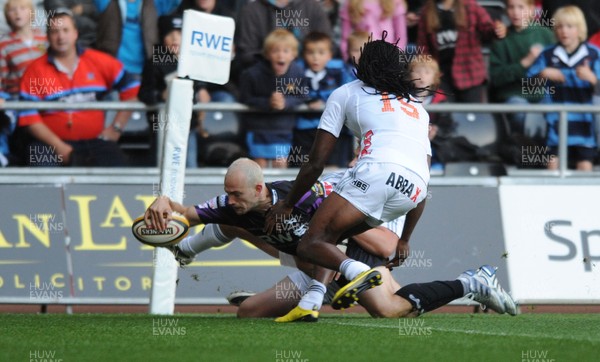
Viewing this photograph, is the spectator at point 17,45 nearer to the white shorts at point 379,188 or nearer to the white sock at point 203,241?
the white sock at point 203,241

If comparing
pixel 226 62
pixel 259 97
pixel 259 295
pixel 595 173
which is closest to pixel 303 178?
pixel 259 295

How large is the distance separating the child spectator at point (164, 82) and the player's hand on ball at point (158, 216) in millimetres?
3057

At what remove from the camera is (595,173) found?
1277 centimetres

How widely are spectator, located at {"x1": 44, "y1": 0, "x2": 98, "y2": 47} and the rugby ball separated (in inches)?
199

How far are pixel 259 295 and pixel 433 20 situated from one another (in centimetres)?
472

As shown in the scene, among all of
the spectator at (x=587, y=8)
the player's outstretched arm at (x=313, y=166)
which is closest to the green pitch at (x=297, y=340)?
the player's outstretched arm at (x=313, y=166)

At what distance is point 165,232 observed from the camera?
9305mm

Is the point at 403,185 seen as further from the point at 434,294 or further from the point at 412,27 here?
the point at 412,27

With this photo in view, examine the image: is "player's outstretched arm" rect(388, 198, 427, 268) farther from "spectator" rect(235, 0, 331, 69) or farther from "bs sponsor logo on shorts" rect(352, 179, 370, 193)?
"spectator" rect(235, 0, 331, 69)

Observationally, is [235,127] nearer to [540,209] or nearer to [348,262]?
[540,209]

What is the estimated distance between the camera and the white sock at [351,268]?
8.50 m

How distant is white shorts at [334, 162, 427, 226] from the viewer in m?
8.76

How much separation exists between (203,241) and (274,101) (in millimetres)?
2817

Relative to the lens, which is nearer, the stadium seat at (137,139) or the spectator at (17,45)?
the stadium seat at (137,139)
